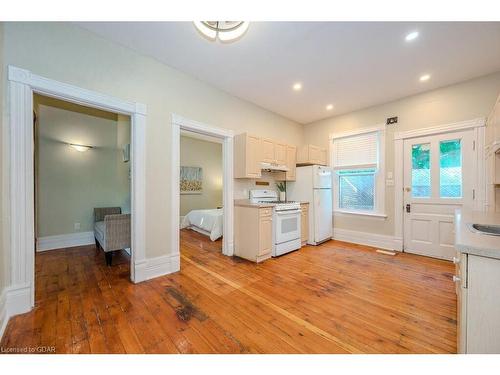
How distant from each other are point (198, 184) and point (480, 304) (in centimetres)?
662

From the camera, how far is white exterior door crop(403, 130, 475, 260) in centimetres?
311

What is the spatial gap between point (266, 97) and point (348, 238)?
3410 millimetres

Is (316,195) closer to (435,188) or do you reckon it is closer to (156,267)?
(435,188)

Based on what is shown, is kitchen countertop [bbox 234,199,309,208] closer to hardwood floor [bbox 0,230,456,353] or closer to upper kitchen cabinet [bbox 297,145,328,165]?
hardwood floor [bbox 0,230,456,353]

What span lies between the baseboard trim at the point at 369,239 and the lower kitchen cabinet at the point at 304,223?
88 centimetres

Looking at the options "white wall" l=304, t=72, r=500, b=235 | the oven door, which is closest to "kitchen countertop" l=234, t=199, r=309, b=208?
the oven door

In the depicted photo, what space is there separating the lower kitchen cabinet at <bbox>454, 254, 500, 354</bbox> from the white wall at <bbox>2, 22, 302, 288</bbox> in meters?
2.80

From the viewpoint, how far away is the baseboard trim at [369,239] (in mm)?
3695

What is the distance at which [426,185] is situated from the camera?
3434 mm

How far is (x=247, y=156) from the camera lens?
3.34m

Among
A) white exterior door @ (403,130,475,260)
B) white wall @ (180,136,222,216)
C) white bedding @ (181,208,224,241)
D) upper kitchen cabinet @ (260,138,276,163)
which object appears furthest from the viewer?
white wall @ (180,136,222,216)

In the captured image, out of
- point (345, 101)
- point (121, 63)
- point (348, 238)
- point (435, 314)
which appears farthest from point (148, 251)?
point (345, 101)

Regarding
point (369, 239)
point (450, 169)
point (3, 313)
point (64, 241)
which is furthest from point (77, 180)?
point (450, 169)
